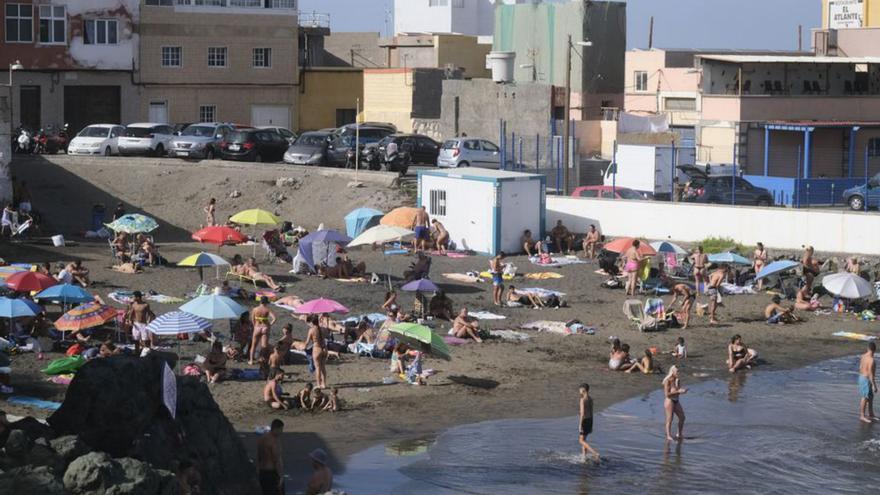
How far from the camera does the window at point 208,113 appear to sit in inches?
2315

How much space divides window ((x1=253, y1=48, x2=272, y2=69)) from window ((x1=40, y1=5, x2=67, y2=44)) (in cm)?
796

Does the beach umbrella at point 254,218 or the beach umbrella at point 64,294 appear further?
the beach umbrella at point 254,218

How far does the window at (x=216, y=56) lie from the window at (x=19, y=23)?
286 inches

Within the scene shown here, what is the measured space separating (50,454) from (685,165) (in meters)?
31.9

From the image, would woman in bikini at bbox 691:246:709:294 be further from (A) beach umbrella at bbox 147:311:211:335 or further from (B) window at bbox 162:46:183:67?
(B) window at bbox 162:46:183:67

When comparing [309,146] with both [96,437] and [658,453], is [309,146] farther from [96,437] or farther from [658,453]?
[96,437]

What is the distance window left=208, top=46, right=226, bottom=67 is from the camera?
58.5 metres

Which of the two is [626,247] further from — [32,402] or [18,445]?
[18,445]

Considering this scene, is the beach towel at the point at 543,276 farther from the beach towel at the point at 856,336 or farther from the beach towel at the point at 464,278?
the beach towel at the point at 856,336

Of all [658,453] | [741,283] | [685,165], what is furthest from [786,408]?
[685,165]

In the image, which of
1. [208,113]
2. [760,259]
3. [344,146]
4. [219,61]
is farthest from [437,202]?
[219,61]

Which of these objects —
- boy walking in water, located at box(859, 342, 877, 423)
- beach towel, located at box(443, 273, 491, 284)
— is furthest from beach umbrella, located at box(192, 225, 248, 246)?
boy walking in water, located at box(859, 342, 877, 423)

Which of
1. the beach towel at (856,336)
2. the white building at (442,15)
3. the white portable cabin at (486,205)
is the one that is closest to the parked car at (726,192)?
the white portable cabin at (486,205)

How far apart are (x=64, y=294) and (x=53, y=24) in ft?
107
